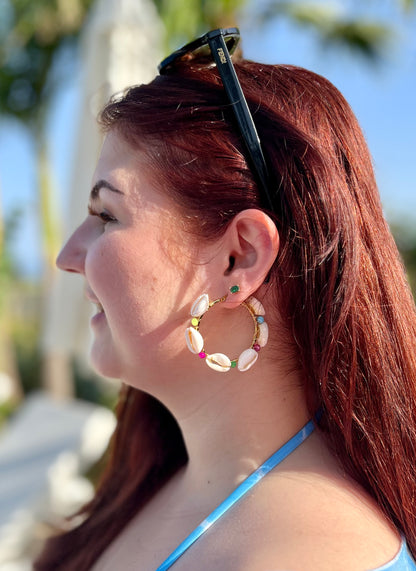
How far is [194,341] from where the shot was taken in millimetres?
1367

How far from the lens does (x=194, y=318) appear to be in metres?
1.39

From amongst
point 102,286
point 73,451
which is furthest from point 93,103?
point 102,286

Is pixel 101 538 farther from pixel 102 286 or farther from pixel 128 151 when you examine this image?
pixel 128 151

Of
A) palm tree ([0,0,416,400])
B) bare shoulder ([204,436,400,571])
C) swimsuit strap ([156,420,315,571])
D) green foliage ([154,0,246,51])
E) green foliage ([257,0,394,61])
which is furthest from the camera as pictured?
green foliage ([257,0,394,61])

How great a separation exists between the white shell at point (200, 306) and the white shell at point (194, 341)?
0.04 m

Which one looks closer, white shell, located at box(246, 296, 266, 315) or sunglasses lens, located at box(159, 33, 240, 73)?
white shell, located at box(246, 296, 266, 315)

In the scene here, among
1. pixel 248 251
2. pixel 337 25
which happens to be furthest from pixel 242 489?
pixel 337 25

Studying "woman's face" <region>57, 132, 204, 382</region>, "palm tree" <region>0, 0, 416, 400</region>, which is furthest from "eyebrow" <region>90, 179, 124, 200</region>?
"palm tree" <region>0, 0, 416, 400</region>

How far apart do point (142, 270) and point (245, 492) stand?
1.83 feet

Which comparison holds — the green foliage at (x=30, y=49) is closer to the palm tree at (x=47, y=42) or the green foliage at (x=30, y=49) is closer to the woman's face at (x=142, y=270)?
the palm tree at (x=47, y=42)

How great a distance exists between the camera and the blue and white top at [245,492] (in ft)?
3.86

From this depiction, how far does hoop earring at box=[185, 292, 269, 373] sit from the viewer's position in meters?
1.37

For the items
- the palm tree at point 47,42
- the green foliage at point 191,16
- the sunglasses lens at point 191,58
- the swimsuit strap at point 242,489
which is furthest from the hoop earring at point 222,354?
the palm tree at point 47,42

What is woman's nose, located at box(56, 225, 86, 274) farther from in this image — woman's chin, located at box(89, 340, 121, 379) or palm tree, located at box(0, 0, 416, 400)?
palm tree, located at box(0, 0, 416, 400)
